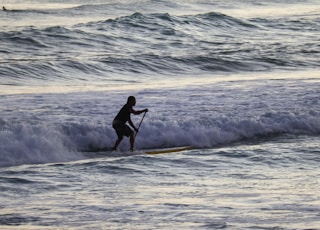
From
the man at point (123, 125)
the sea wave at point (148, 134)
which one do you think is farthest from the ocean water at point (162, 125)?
the man at point (123, 125)

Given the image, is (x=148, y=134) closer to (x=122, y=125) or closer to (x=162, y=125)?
(x=162, y=125)

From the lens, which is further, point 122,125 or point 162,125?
point 162,125

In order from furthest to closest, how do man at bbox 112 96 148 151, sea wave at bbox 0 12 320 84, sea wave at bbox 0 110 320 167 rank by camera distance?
1. sea wave at bbox 0 12 320 84
2. man at bbox 112 96 148 151
3. sea wave at bbox 0 110 320 167

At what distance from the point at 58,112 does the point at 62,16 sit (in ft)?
87.5

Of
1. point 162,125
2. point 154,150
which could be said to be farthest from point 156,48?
point 154,150

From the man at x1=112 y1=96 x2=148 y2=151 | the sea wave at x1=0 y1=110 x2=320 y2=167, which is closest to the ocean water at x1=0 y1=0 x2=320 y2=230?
the sea wave at x1=0 y1=110 x2=320 y2=167

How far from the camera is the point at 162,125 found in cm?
2033

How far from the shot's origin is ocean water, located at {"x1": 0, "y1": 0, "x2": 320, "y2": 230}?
12.8 m

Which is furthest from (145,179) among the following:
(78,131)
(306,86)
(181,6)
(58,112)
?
(181,6)

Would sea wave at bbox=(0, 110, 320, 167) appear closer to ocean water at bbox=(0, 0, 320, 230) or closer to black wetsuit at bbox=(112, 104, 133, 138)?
ocean water at bbox=(0, 0, 320, 230)

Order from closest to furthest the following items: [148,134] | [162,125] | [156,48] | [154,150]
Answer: [154,150]
[148,134]
[162,125]
[156,48]

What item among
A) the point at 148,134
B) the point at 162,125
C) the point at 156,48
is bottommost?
the point at 156,48

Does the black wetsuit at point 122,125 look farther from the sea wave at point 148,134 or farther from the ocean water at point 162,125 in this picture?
the sea wave at point 148,134

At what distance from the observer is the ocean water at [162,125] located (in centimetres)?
1280
